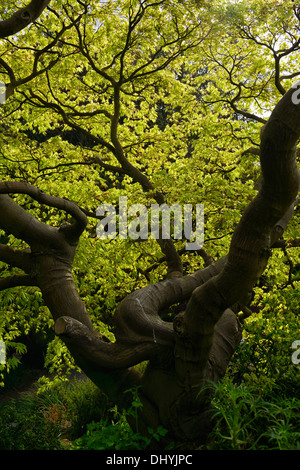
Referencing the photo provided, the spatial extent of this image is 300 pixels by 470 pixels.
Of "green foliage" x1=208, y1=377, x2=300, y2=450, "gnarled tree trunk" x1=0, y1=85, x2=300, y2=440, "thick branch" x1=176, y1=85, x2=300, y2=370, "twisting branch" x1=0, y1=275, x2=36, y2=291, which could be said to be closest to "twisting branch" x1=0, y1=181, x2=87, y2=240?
"gnarled tree trunk" x1=0, y1=85, x2=300, y2=440

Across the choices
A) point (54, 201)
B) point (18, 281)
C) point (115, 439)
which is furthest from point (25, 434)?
point (54, 201)

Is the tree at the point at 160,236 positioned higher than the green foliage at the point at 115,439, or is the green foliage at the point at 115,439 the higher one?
the tree at the point at 160,236

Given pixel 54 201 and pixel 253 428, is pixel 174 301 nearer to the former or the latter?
pixel 54 201

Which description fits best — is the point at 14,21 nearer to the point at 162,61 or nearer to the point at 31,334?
the point at 162,61

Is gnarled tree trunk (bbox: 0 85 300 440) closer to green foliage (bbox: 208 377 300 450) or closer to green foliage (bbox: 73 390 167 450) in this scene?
green foliage (bbox: 73 390 167 450)

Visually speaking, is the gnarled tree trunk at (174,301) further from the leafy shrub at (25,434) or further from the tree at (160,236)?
the leafy shrub at (25,434)

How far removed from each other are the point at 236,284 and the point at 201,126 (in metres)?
6.77

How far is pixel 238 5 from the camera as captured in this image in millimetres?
7355

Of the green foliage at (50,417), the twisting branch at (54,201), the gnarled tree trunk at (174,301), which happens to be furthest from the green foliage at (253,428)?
the green foliage at (50,417)

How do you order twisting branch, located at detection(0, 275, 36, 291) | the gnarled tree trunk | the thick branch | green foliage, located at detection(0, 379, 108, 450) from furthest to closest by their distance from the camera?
green foliage, located at detection(0, 379, 108, 450) < twisting branch, located at detection(0, 275, 36, 291) < the gnarled tree trunk < the thick branch

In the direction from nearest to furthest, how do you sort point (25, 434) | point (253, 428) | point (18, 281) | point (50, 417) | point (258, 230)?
point (258, 230) → point (253, 428) → point (18, 281) → point (25, 434) → point (50, 417)

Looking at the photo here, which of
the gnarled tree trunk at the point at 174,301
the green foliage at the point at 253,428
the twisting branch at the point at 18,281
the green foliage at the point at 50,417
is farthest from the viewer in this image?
the green foliage at the point at 50,417

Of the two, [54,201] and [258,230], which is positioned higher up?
[54,201]
